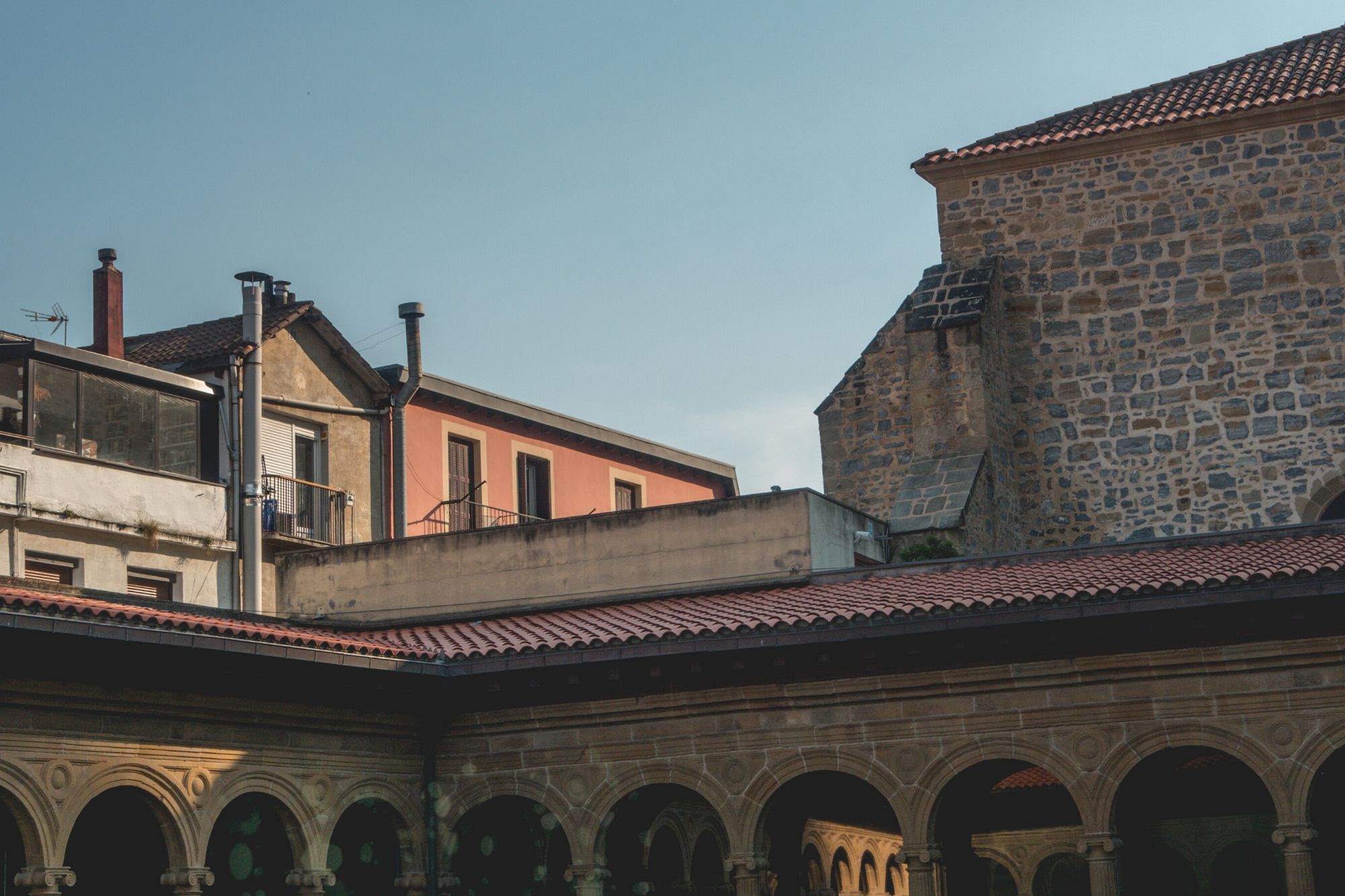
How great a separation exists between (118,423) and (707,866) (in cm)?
923

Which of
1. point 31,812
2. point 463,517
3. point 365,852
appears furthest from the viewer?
point 463,517

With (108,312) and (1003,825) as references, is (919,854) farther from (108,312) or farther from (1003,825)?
(108,312)

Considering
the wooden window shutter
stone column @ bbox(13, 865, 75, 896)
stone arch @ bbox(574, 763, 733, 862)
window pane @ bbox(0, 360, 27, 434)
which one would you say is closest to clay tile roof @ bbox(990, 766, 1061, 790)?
stone arch @ bbox(574, 763, 733, 862)

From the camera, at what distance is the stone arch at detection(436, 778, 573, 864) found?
17344 mm

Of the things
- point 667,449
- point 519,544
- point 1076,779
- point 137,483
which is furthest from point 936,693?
point 667,449

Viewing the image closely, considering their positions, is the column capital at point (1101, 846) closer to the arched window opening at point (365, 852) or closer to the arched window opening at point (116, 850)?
the arched window opening at point (365, 852)

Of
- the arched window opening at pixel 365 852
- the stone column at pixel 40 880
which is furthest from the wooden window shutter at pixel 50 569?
the stone column at pixel 40 880

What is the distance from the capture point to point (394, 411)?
98.1 ft

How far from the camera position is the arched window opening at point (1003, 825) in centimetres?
1770

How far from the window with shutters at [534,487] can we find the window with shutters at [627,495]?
2.21 metres

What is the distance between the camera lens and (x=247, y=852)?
1753 centimetres

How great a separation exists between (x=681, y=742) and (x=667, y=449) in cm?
2085

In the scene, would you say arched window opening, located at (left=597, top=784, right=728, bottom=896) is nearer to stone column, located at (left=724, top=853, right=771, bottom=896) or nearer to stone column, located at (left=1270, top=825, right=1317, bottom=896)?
stone column, located at (left=724, top=853, right=771, bottom=896)

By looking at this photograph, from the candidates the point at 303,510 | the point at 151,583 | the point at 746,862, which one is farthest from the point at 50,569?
the point at 746,862
